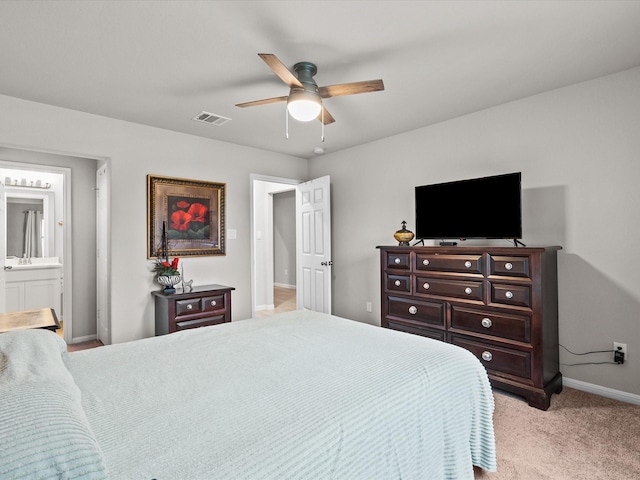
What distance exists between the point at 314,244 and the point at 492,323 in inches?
102

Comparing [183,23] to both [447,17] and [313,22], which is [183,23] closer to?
[313,22]

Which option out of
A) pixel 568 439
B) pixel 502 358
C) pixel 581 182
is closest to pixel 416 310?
pixel 502 358

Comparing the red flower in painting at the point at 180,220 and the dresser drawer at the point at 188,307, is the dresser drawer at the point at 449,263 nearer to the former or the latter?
the dresser drawer at the point at 188,307

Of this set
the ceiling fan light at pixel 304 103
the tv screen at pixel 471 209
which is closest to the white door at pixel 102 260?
the ceiling fan light at pixel 304 103

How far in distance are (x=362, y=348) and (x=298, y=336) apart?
40 centimetres

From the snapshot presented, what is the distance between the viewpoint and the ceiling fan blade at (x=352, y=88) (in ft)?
7.16

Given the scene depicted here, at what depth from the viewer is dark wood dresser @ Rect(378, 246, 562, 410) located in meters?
2.50

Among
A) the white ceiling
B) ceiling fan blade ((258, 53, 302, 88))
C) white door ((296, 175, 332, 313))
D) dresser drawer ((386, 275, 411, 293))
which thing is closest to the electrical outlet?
dresser drawer ((386, 275, 411, 293))

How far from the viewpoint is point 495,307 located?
2.70 m

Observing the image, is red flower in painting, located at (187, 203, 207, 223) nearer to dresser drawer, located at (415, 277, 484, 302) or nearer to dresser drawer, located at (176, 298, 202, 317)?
dresser drawer, located at (176, 298, 202, 317)

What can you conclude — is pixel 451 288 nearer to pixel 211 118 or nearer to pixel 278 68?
pixel 278 68

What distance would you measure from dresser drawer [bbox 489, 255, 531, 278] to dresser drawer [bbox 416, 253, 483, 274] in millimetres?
101

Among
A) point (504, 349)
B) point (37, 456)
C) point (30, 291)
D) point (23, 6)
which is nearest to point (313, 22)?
point (23, 6)

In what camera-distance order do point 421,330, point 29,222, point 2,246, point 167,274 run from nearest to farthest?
point 421,330
point 167,274
point 2,246
point 29,222
